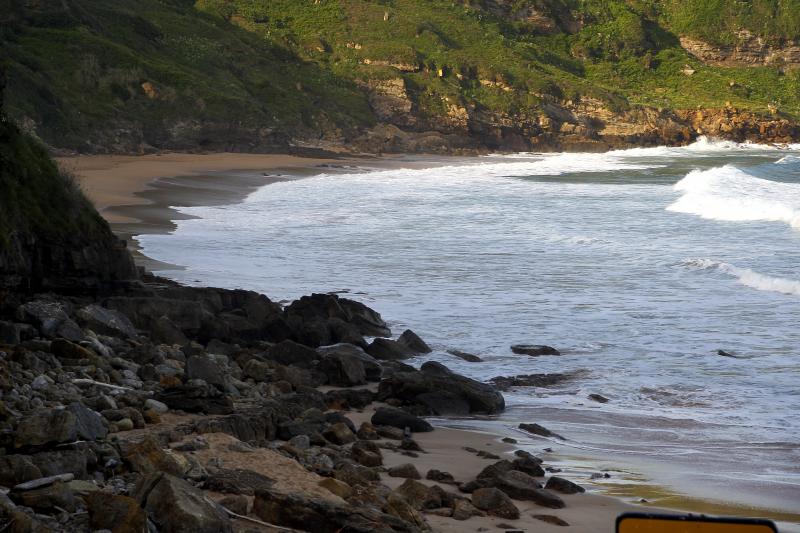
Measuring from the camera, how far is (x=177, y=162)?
135ft

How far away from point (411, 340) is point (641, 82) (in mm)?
69269

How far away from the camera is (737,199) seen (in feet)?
99.7

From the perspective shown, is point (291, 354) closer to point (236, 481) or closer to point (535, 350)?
point (535, 350)

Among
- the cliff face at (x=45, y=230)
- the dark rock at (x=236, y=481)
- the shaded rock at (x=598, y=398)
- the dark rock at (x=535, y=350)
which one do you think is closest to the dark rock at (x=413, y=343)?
the dark rock at (x=535, y=350)

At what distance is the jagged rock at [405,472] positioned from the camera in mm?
7277

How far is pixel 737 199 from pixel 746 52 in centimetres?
5734

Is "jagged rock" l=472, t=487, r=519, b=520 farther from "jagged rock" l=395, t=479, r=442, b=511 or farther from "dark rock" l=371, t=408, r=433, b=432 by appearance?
"dark rock" l=371, t=408, r=433, b=432

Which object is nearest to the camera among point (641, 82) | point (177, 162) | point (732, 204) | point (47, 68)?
point (732, 204)

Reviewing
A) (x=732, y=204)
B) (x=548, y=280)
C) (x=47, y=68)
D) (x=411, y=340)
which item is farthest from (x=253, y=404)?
(x=47, y=68)

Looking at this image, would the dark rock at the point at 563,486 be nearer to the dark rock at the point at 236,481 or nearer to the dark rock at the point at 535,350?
the dark rock at the point at 236,481

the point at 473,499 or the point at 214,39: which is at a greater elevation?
the point at 214,39

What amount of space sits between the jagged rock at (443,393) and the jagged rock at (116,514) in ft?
17.4

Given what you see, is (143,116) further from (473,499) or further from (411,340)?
(473,499)

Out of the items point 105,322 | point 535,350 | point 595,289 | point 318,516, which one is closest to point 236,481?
point 318,516
